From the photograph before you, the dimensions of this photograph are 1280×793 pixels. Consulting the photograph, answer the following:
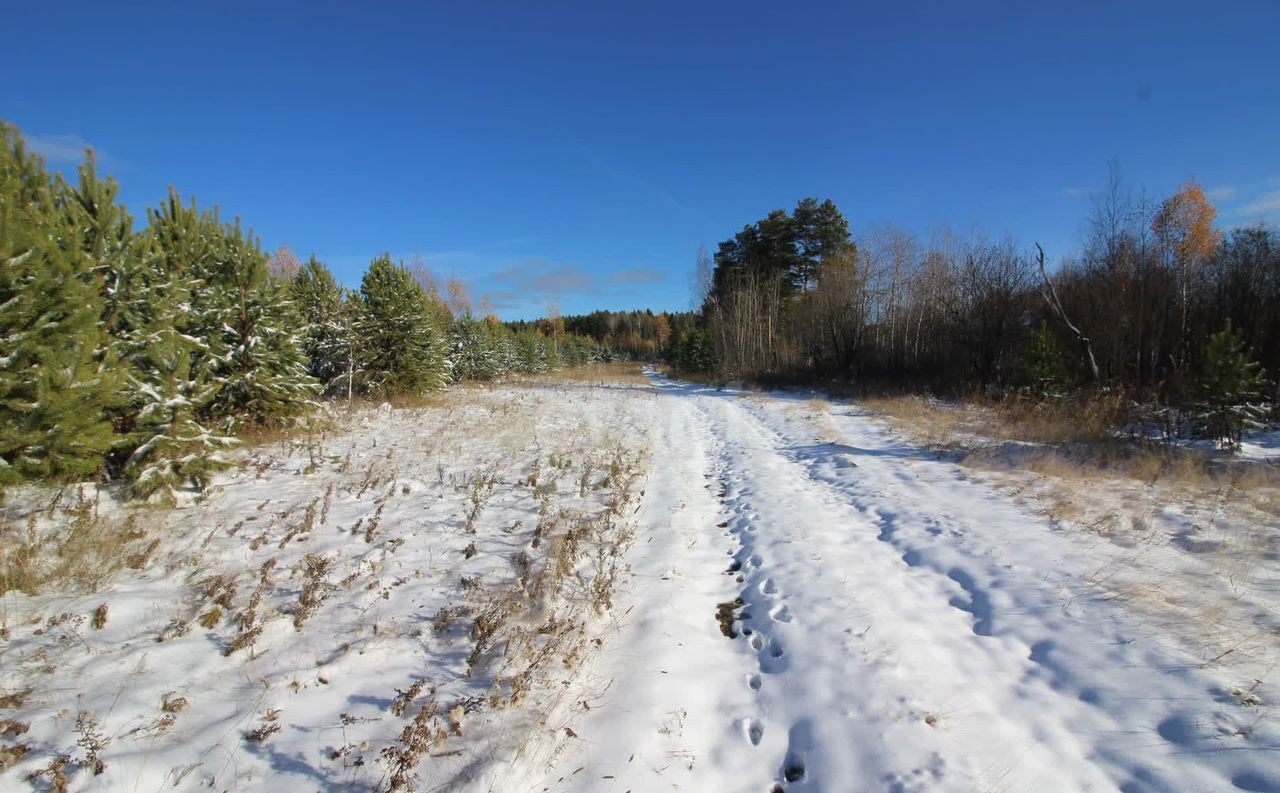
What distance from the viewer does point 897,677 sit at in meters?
3.54

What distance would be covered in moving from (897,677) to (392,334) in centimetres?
1712

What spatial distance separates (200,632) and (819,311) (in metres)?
31.2

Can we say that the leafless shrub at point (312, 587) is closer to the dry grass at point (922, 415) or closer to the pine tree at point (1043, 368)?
the dry grass at point (922, 415)

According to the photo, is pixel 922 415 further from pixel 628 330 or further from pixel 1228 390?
pixel 628 330

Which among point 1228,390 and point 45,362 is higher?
point 45,362

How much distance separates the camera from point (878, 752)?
2.93 metres

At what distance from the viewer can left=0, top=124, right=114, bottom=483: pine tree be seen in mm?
4773

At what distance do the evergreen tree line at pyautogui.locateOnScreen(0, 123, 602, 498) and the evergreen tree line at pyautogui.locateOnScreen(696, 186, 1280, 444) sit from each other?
655 inches

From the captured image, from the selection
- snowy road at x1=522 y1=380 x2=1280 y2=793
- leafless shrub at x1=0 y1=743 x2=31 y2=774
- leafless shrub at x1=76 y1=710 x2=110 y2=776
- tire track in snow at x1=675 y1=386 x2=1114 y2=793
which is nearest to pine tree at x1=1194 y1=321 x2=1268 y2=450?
snowy road at x1=522 y1=380 x2=1280 y2=793

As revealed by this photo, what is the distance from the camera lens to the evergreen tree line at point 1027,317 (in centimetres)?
1486

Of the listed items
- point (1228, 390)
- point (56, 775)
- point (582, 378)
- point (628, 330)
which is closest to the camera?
point (56, 775)

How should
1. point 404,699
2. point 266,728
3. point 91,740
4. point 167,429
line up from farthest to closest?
point 167,429
point 404,699
point 266,728
point 91,740

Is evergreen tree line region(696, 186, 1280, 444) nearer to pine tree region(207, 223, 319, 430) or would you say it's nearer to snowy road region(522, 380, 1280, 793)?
snowy road region(522, 380, 1280, 793)

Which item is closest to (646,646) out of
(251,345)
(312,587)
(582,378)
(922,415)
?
(312,587)
